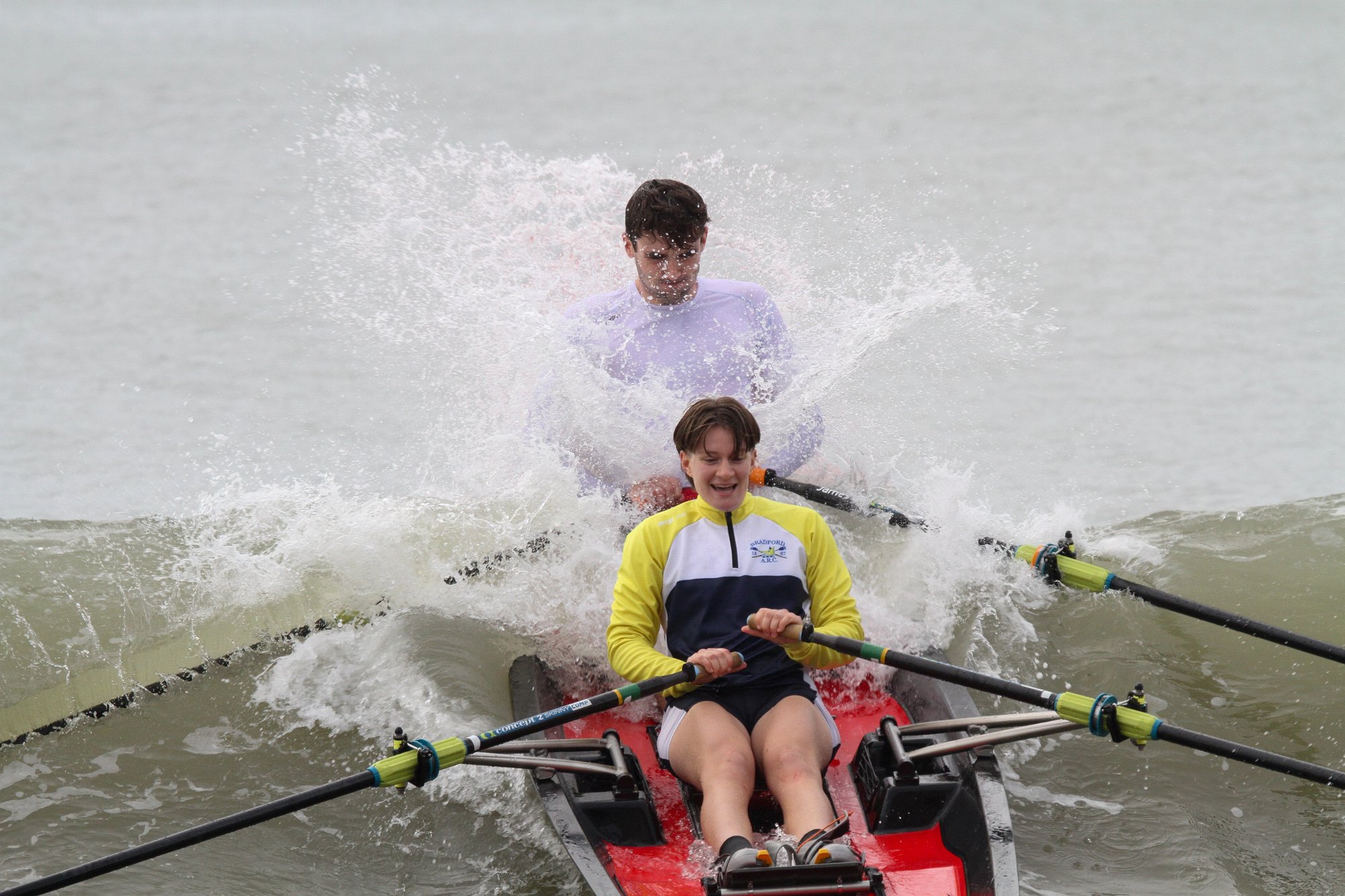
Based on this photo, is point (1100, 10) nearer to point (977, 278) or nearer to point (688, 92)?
point (688, 92)

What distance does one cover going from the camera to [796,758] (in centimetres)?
335

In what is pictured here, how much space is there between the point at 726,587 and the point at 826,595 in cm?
29

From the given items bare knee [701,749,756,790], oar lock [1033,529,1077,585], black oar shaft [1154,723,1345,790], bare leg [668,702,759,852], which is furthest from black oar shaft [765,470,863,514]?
black oar shaft [1154,723,1345,790]

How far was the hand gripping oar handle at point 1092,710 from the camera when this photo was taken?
3268 millimetres

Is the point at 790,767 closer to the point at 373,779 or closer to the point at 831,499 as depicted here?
the point at 373,779

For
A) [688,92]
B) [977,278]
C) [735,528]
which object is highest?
[688,92]

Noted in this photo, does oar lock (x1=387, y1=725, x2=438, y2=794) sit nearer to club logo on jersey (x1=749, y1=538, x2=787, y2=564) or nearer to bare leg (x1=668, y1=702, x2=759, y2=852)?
bare leg (x1=668, y1=702, x2=759, y2=852)

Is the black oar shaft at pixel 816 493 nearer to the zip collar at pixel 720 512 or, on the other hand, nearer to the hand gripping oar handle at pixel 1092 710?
the zip collar at pixel 720 512

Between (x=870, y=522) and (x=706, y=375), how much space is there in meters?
0.90

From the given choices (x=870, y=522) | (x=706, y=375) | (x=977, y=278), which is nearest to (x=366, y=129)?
(x=706, y=375)

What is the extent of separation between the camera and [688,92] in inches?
477

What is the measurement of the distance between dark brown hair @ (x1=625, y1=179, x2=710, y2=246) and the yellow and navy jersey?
3.52 feet

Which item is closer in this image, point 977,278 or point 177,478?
point 177,478

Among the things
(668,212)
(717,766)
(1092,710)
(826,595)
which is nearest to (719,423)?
(826,595)
